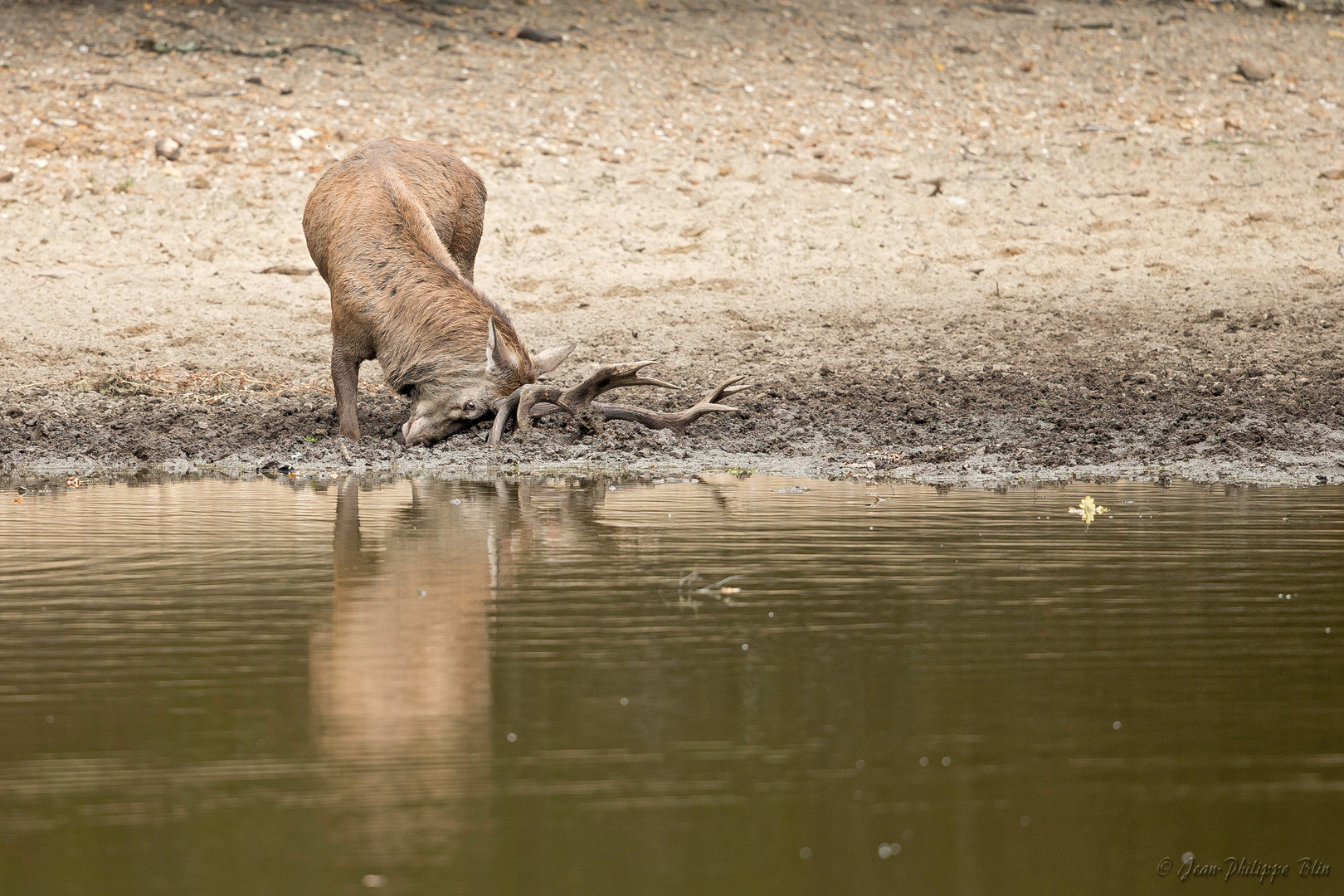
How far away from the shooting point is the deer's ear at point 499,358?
1166 cm

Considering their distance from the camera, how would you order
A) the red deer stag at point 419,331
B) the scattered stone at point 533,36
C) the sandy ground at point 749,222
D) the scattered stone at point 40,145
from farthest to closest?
the scattered stone at point 533,36, the scattered stone at point 40,145, the sandy ground at point 749,222, the red deer stag at point 419,331

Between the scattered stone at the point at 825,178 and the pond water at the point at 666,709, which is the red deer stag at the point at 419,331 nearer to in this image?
the pond water at the point at 666,709

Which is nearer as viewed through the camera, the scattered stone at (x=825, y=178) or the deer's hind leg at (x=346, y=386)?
the deer's hind leg at (x=346, y=386)

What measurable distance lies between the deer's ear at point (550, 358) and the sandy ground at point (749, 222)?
0.61 meters

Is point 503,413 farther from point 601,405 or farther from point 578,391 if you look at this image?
point 601,405

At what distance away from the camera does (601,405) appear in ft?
41.4

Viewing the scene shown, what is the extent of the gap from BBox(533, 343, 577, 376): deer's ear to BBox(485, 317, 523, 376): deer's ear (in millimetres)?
290

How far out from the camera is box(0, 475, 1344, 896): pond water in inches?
140

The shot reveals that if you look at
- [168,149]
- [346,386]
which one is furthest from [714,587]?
[168,149]

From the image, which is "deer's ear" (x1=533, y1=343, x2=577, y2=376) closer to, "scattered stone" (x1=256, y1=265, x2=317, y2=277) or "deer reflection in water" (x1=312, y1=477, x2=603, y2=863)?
"deer reflection in water" (x1=312, y1=477, x2=603, y2=863)

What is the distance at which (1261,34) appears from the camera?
23.4 meters

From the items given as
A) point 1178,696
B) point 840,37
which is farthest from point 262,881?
point 840,37
